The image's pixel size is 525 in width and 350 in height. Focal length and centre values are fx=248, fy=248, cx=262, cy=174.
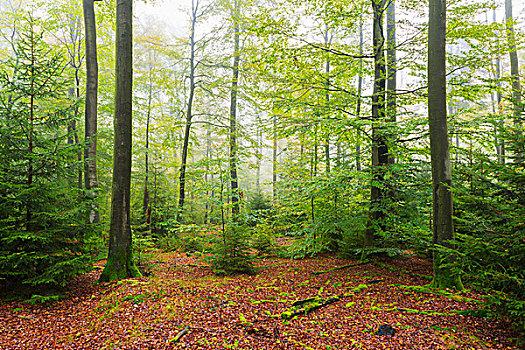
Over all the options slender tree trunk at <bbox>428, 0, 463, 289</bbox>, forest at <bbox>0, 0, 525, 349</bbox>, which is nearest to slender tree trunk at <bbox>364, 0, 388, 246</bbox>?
forest at <bbox>0, 0, 525, 349</bbox>

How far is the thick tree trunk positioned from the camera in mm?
5387

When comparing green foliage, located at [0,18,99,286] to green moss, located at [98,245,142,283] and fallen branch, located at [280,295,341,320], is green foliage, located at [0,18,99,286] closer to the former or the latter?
green moss, located at [98,245,142,283]

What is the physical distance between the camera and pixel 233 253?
6805 millimetres

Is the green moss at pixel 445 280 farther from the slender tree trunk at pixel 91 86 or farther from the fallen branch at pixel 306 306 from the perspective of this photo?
the slender tree trunk at pixel 91 86

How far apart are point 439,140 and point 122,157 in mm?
6429

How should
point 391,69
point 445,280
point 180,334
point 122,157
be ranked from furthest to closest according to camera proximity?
point 391,69 → point 122,157 → point 445,280 → point 180,334

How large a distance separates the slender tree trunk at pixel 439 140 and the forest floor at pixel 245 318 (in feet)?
1.83

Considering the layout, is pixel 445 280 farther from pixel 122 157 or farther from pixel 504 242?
pixel 122 157

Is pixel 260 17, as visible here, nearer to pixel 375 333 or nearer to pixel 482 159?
pixel 482 159

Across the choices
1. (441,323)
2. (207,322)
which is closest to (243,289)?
(207,322)

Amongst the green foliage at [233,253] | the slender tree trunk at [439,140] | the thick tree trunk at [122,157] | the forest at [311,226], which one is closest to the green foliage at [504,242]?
the forest at [311,226]

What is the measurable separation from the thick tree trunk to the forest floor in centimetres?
56

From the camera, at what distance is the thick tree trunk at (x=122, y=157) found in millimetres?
5387

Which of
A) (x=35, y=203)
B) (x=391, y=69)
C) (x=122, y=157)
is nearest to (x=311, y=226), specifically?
(x=122, y=157)
